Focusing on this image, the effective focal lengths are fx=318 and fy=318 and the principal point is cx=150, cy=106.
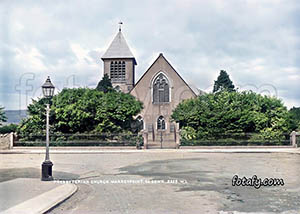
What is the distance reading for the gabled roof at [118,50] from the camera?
5125 centimetres

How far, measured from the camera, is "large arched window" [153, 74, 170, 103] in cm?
4478

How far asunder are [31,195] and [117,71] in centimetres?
4263

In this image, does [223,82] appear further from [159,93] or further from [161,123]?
[161,123]

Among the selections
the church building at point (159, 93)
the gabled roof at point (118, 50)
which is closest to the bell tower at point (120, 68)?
the gabled roof at point (118, 50)

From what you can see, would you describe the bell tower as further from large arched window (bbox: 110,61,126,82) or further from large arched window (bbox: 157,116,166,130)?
large arched window (bbox: 157,116,166,130)

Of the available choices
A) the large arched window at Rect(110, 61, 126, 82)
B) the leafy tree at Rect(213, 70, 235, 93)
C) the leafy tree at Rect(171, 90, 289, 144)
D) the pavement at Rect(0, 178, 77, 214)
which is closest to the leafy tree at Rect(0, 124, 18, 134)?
the leafy tree at Rect(171, 90, 289, 144)

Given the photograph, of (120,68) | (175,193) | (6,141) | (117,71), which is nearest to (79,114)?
(6,141)

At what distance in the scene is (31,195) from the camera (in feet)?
29.9

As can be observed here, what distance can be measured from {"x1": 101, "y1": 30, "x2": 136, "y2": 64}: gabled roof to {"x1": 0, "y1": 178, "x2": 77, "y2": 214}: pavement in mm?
40781

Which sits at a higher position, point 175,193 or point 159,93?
point 159,93

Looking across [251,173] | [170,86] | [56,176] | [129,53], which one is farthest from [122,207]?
[129,53]

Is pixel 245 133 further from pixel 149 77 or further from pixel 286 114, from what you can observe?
pixel 149 77

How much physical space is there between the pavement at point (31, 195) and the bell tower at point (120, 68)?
1540 inches

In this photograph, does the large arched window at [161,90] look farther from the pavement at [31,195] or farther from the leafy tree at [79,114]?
the pavement at [31,195]
